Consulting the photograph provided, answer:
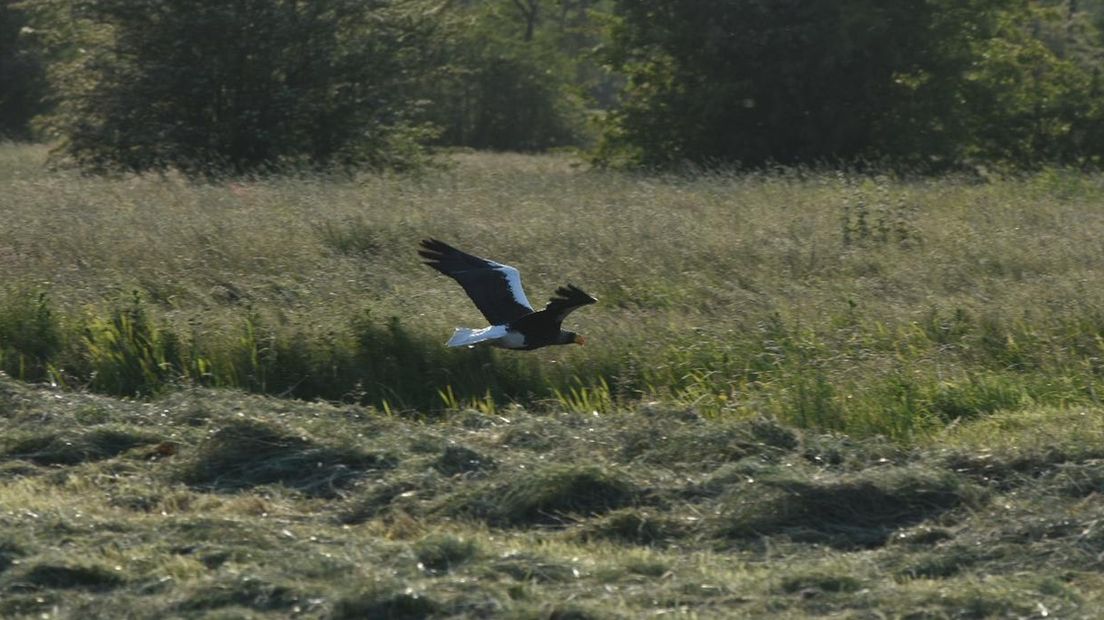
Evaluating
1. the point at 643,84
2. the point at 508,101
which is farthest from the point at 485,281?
the point at 508,101

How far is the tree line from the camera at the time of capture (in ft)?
61.6

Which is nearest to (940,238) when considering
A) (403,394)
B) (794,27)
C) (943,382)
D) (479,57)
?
(943,382)

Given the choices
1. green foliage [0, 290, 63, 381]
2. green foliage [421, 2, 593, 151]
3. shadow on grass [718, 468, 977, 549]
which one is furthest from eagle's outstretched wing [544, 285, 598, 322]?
green foliage [421, 2, 593, 151]

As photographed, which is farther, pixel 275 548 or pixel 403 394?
pixel 403 394

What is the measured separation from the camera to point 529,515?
5.88 metres

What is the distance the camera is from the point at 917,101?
69.7 feet

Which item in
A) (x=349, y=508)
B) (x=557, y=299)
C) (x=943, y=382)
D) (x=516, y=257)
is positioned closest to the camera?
(x=349, y=508)

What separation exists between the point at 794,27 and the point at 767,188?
614cm

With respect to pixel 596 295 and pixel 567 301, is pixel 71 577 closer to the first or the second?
pixel 567 301

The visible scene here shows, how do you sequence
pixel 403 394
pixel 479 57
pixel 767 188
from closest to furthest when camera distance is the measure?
pixel 403 394 < pixel 767 188 < pixel 479 57

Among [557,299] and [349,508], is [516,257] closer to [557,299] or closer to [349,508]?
[557,299]

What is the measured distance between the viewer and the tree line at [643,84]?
61.6 ft

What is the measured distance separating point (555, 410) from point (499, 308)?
763 mm

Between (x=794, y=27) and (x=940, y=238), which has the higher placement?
(x=794, y=27)
